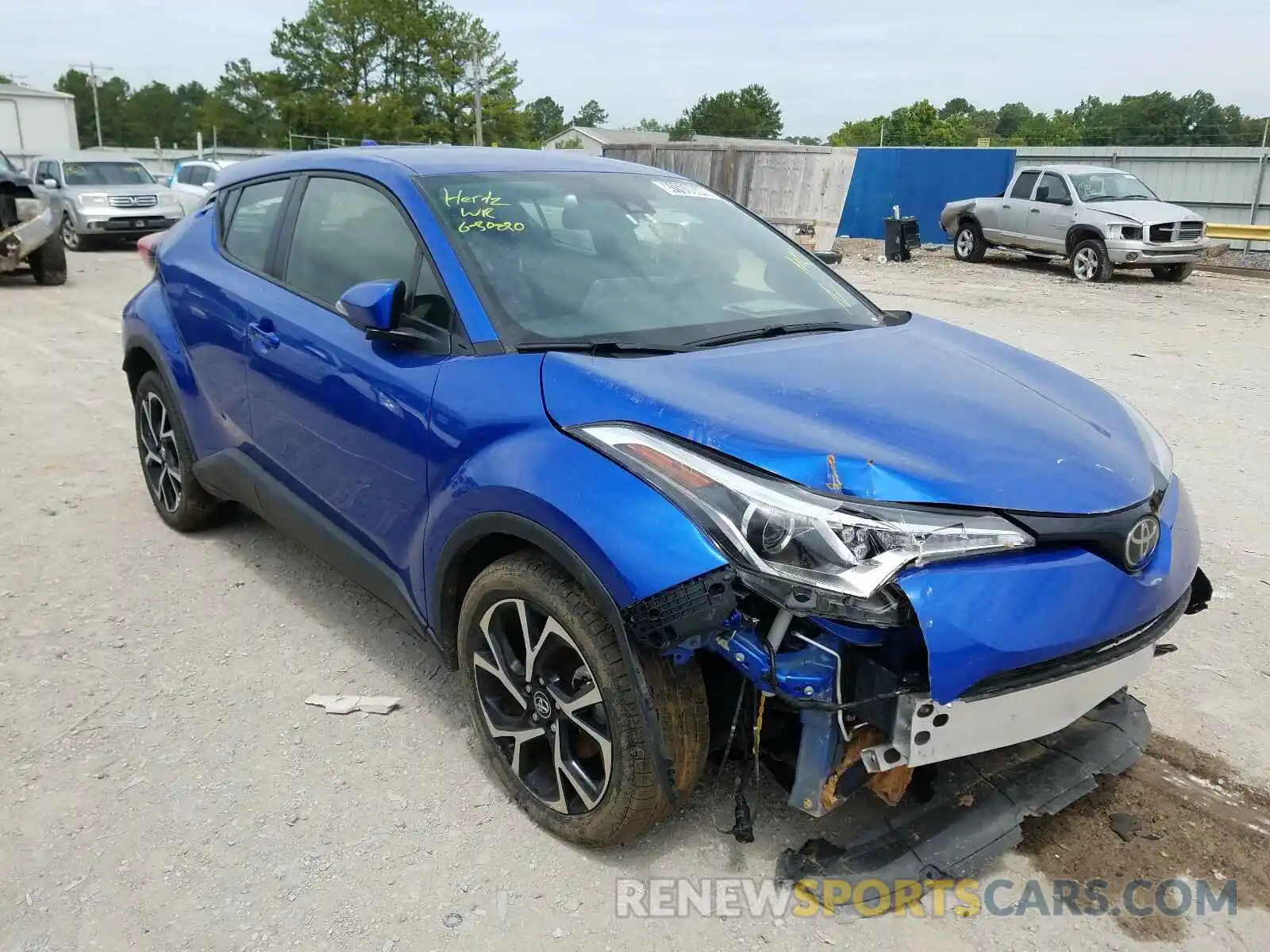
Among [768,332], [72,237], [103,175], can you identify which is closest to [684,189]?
[768,332]

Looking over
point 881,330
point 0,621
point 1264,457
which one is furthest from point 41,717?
point 1264,457

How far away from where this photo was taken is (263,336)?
370 centimetres

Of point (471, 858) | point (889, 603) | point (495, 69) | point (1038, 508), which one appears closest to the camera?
point (889, 603)

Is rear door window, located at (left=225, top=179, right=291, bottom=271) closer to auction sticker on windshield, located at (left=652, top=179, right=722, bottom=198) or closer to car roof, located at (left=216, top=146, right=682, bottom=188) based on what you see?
car roof, located at (left=216, top=146, right=682, bottom=188)

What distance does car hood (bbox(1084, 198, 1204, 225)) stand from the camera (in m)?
15.8

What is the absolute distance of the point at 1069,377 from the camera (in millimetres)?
3275

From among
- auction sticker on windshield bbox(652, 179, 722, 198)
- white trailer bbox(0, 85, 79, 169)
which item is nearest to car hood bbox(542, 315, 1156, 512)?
auction sticker on windshield bbox(652, 179, 722, 198)

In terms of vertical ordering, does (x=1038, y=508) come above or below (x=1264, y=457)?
above

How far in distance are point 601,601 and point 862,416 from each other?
2.61 feet

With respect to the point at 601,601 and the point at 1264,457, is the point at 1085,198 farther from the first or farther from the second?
the point at 601,601

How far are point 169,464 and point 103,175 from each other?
17.0 m

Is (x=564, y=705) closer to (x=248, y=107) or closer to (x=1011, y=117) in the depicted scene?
(x=248, y=107)

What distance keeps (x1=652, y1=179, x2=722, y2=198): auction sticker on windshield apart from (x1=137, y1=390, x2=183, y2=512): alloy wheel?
2493 millimetres

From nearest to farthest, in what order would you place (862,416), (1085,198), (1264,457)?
(862,416) < (1264,457) < (1085,198)
